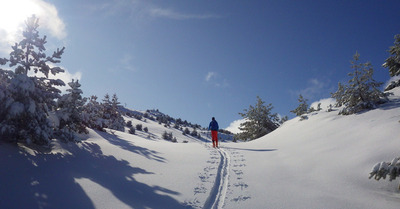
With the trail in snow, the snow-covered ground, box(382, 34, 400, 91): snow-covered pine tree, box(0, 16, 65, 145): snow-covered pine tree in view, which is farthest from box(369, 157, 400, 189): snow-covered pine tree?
box(382, 34, 400, 91): snow-covered pine tree

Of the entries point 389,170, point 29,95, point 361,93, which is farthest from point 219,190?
point 361,93

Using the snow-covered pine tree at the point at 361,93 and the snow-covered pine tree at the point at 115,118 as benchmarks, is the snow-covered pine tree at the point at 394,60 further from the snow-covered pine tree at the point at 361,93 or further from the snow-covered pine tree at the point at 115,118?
the snow-covered pine tree at the point at 115,118

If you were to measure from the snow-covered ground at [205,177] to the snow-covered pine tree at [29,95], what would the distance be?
69 centimetres

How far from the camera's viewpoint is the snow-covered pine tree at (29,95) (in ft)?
27.9

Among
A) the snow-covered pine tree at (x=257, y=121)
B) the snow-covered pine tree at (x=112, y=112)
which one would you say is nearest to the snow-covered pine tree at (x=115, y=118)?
the snow-covered pine tree at (x=112, y=112)

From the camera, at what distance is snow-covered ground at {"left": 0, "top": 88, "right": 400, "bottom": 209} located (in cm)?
613

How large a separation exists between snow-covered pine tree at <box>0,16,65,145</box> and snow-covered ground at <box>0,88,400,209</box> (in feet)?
2.26

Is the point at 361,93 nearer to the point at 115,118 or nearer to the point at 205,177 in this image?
the point at 205,177

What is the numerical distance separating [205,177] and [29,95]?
762cm

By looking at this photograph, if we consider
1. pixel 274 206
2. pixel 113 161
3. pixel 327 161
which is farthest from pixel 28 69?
pixel 327 161

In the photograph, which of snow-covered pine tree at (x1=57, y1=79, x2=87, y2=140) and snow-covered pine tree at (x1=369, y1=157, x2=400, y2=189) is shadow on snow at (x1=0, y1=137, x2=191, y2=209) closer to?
snow-covered pine tree at (x1=57, y1=79, x2=87, y2=140)

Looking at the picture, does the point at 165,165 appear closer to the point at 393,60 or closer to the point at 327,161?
the point at 327,161

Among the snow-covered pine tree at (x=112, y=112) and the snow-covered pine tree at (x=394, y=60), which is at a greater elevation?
the snow-covered pine tree at (x=394, y=60)

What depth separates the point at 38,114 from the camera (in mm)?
9250
